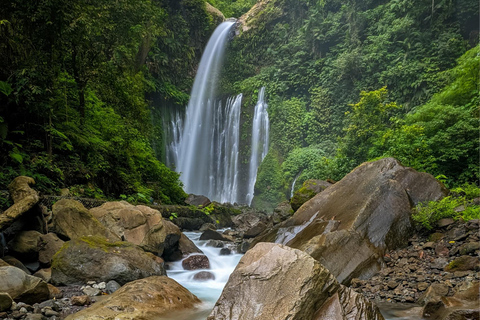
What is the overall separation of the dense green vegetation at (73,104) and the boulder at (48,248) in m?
2.55

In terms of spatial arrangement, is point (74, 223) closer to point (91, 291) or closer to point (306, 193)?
point (91, 291)

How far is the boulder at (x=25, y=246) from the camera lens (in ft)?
20.2

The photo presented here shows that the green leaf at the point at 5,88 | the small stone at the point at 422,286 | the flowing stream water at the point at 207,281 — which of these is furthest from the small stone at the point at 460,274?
the green leaf at the point at 5,88

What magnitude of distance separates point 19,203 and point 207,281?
440cm

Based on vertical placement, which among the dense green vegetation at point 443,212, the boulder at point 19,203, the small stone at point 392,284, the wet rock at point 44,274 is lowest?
the small stone at point 392,284

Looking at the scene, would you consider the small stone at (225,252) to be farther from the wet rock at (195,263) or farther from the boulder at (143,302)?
the boulder at (143,302)

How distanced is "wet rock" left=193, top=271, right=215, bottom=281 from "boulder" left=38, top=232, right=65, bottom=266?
3.18m

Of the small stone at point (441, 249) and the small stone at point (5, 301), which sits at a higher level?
the small stone at point (5, 301)

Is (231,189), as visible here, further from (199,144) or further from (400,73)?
(400,73)

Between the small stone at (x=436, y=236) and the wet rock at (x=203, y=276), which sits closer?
the small stone at (x=436, y=236)

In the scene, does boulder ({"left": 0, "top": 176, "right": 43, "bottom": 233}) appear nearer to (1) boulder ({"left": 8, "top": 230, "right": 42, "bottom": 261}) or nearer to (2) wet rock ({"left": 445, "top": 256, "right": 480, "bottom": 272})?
(1) boulder ({"left": 8, "top": 230, "right": 42, "bottom": 261})

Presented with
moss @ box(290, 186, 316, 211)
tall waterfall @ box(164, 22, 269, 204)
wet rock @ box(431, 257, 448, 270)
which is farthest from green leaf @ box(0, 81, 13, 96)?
tall waterfall @ box(164, 22, 269, 204)

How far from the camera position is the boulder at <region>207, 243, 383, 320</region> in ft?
10.4

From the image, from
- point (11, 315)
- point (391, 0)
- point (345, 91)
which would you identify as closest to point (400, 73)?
point (345, 91)
